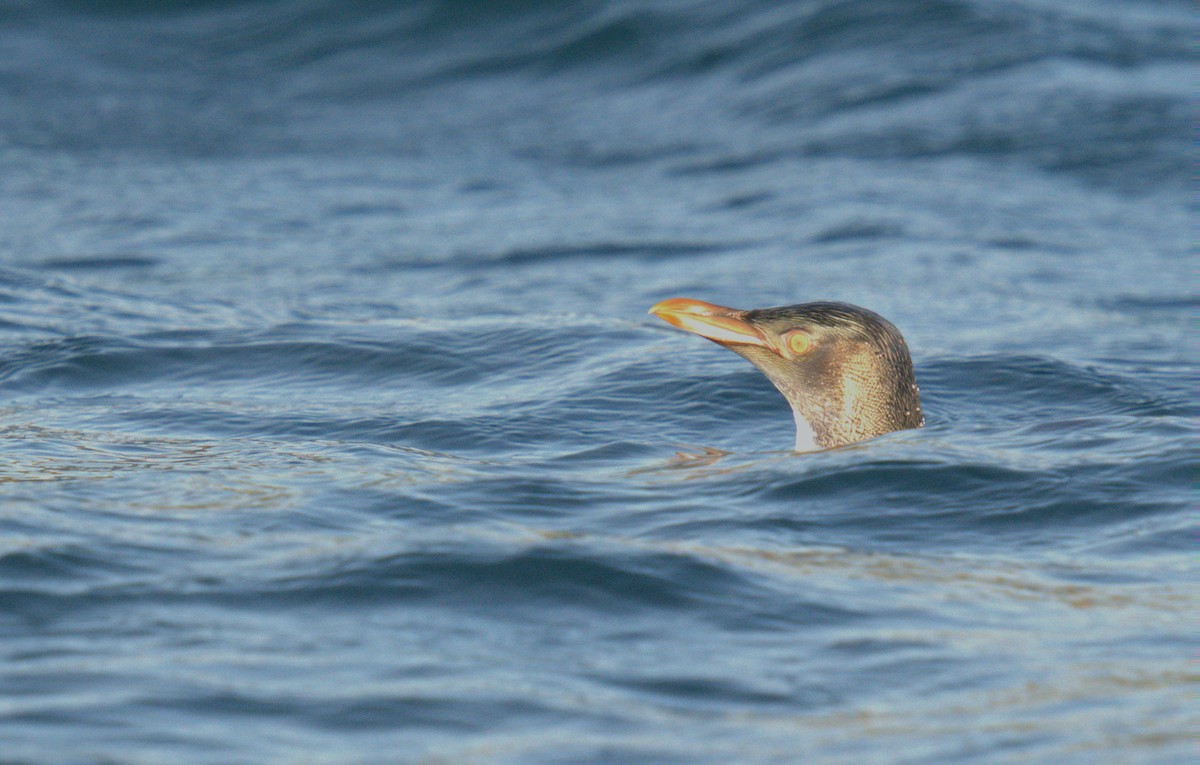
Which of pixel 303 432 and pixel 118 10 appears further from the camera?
pixel 118 10

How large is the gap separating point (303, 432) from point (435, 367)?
5.38 feet

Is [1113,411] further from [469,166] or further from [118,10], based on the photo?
[118,10]

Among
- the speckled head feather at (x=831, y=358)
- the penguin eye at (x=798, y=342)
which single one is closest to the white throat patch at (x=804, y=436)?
the speckled head feather at (x=831, y=358)

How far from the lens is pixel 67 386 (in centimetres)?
759

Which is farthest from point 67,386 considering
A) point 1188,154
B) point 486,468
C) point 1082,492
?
point 1188,154

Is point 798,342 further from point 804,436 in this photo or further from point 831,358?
point 804,436

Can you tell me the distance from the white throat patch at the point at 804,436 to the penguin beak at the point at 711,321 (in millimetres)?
319

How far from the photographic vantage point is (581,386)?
309 inches

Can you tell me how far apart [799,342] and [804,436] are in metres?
0.38

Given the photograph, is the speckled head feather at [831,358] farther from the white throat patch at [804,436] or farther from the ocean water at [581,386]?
the ocean water at [581,386]

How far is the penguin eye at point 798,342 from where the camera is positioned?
6.52m

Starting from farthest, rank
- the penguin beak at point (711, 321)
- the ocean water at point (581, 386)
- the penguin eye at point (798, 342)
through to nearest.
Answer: the penguin eye at point (798, 342) < the penguin beak at point (711, 321) < the ocean water at point (581, 386)

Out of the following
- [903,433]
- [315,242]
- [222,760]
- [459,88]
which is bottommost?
[222,760]

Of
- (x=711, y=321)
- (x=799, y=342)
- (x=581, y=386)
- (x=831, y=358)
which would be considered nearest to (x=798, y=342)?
(x=799, y=342)
